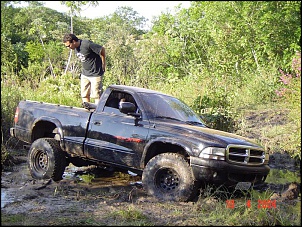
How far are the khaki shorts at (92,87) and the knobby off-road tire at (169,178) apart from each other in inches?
128

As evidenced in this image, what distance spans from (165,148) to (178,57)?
1105 cm

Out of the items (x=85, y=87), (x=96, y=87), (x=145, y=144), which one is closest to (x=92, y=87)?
(x=96, y=87)

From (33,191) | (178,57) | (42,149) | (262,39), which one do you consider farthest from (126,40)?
(33,191)

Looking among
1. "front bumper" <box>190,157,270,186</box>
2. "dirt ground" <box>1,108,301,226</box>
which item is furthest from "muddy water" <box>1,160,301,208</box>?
Answer: "front bumper" <box>190,157,270,186</box>

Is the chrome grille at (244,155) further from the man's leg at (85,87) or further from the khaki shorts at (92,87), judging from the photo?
the man's leg at (85,87)

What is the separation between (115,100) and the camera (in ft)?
22.8

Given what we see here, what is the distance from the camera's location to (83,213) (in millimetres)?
4969

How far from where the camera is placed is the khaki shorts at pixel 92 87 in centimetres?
876

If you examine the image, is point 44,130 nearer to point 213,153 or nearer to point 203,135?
point 203,135

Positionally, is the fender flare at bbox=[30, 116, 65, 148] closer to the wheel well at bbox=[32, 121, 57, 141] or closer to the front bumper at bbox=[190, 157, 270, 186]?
the wheel well at bbox=[32, 121, 57, 141]

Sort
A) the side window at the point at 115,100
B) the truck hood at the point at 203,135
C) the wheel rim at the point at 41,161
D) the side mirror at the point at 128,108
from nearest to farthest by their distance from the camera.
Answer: the truck hood at the point at 203,135, the side mirror at the point at 128,108, the side window at the point at 115,100, the wheel rim at the point at 41,161

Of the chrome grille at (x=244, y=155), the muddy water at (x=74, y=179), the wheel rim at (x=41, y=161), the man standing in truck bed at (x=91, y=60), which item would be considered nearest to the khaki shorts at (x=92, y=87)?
the man standing in truck bed at (x=91, y=60)

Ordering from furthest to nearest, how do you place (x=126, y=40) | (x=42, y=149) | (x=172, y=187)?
(x=126, y=40)
(x=42, y=149)
(x=172, y=187)

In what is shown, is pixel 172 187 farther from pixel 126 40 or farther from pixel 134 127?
pixel 126 40
